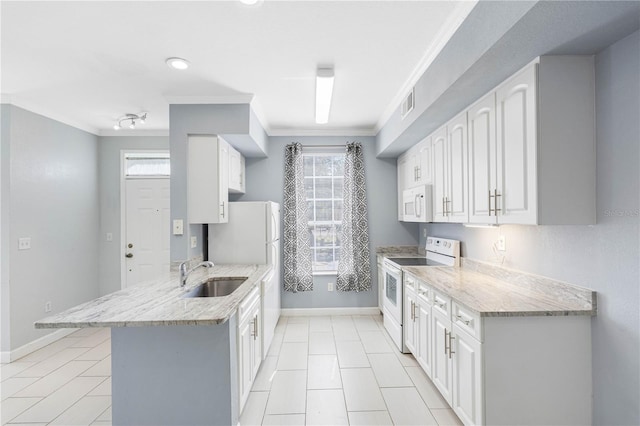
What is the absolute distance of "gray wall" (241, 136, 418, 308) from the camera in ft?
14.9

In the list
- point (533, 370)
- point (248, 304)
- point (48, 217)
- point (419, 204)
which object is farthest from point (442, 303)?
point (48, 217)

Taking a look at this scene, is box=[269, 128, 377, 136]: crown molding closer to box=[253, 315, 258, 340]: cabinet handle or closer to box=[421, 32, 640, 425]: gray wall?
box=[253, 315, 258, 340]: cabinet handle

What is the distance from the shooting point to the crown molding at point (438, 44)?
5.92 feet

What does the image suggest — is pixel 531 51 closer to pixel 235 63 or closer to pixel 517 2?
pixel 517 2

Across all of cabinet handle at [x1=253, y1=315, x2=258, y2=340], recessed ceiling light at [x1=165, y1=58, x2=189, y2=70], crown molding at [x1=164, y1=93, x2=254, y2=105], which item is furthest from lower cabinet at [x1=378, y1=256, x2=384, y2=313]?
recessed ceiling light at [x1=165, y1=58, x2=189, y2=70]

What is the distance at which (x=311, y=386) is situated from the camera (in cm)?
268

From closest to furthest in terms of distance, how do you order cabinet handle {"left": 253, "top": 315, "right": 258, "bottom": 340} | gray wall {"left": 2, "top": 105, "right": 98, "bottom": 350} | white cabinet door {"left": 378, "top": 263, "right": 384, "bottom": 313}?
cabinet handle {"left": 253, "top": 315, "right": 258, "bottom": 340}, gray wall {"left": 2, "top": 105, "right": 98, "bottom": 350}, white cabinet door {"left": 378, "top": 263, "right": 384, "bottom": 313}

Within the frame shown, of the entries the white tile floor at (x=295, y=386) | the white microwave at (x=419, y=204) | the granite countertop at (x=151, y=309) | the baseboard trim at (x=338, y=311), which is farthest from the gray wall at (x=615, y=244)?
the baseboard trim at (x=338, y=311)

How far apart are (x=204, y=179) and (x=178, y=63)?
115 cm

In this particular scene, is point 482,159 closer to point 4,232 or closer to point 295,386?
point 295,386

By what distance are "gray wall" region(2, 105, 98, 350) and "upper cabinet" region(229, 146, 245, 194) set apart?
2.05m

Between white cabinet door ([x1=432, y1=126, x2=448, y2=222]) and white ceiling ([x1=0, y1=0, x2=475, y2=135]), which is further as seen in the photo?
white cabinet door ([x1=432, y1=126, x2=448, y2=222])

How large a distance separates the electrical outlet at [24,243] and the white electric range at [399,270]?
400 centimetres

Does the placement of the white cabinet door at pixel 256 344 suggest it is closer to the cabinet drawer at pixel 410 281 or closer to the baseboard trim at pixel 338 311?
the cabinet drawer at pixel 410 281
